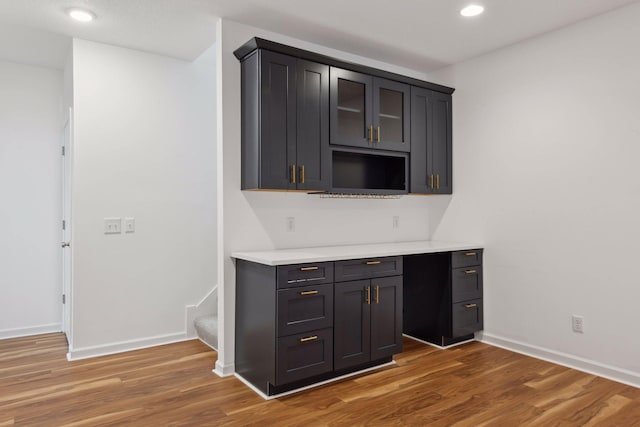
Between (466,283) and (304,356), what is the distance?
1731 mm

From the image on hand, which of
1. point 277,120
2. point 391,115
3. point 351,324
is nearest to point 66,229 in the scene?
point 277,120

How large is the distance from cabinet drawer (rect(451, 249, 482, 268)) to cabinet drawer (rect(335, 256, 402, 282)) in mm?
658

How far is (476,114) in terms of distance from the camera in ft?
12.8

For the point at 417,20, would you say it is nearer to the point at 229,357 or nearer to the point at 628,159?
the point at 628,159

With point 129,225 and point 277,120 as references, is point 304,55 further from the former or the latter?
point 129,225

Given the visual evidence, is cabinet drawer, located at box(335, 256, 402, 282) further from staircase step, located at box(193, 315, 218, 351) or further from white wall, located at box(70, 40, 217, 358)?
white wall, located at box(70, 40, 217, 358)

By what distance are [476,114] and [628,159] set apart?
1.34 meters

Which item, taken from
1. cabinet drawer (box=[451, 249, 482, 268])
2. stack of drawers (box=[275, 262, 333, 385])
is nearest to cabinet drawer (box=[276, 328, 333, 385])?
stack of drawers (box=[275, 262, 333, 385])

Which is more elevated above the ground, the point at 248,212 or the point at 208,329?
the point at 248,212

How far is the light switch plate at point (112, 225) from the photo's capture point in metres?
3.52

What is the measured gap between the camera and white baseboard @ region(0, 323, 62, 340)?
397cm

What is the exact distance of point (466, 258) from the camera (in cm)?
369

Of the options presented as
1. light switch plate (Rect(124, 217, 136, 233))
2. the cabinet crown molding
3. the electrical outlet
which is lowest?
the electrical outlet

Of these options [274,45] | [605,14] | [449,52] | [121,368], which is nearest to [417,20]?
[449,52]
